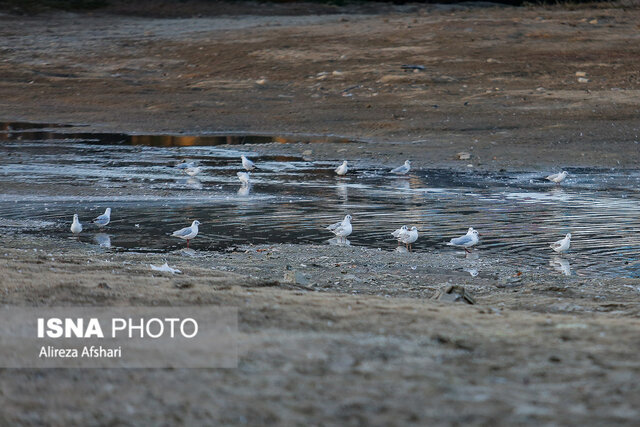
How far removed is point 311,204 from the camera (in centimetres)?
1517

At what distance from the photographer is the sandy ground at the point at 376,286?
5.12 metres

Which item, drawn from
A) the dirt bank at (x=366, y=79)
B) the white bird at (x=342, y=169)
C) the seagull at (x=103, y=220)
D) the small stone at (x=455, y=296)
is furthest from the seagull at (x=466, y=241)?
the dirt bank at (x=366, y=79)

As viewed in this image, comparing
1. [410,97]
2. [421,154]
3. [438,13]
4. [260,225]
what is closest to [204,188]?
[260,225]

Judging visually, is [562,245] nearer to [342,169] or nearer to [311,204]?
[311,204]

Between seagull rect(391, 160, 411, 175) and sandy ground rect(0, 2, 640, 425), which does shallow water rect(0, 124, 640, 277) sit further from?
sandy ground rect(0, 2, 640, 425)

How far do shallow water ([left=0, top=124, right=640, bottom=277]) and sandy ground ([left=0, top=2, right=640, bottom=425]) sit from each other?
0.92 m

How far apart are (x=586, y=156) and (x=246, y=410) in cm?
1574

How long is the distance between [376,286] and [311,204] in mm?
5985

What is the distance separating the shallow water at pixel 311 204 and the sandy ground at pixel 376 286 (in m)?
0.92

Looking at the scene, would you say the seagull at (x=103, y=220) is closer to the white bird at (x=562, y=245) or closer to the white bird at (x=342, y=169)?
the white bird at (x=562, y=245)

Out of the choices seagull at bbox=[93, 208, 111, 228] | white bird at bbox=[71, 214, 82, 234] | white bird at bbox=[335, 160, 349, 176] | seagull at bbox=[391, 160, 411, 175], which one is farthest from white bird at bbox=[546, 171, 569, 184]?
white bird at bbox=[71, 214, 82, 234]

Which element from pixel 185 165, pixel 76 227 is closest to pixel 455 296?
pixel 76 227

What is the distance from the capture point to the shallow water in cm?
1212

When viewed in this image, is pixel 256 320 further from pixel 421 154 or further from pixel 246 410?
pixel 421 154
